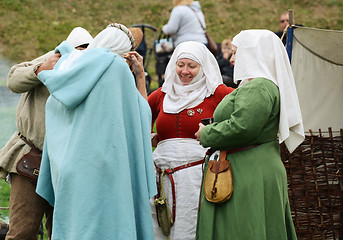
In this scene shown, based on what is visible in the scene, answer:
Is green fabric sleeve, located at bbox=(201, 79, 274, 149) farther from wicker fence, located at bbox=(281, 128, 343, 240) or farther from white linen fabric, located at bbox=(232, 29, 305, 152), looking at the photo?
wicker fence, located at bbox=(281, 128, 343, 240)

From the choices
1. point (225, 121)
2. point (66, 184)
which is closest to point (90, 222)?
point (66, 184)

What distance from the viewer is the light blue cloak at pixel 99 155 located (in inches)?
Answer: 123

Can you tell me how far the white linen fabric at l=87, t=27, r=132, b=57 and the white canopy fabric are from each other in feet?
8.23

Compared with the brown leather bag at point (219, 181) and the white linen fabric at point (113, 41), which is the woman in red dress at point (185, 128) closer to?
the brown leather bag at point (219, 181)

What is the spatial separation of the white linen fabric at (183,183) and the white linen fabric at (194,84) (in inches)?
11.5

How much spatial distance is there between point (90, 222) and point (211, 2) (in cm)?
1367

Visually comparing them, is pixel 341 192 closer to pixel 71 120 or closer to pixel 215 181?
pixel 215 181

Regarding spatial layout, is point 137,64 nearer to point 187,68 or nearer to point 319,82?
point 187,68

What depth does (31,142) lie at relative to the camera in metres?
4.05

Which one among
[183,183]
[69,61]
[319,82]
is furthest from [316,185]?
[69,61]

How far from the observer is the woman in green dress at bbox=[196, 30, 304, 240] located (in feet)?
11.6

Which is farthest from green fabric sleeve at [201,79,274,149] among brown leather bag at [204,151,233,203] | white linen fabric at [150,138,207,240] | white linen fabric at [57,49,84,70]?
white linen fabric at [57,49,84,70]

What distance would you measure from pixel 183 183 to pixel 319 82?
239cm

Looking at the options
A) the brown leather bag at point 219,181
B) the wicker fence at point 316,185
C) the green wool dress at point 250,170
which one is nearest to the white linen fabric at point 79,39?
the green wool dress at point 250,170
